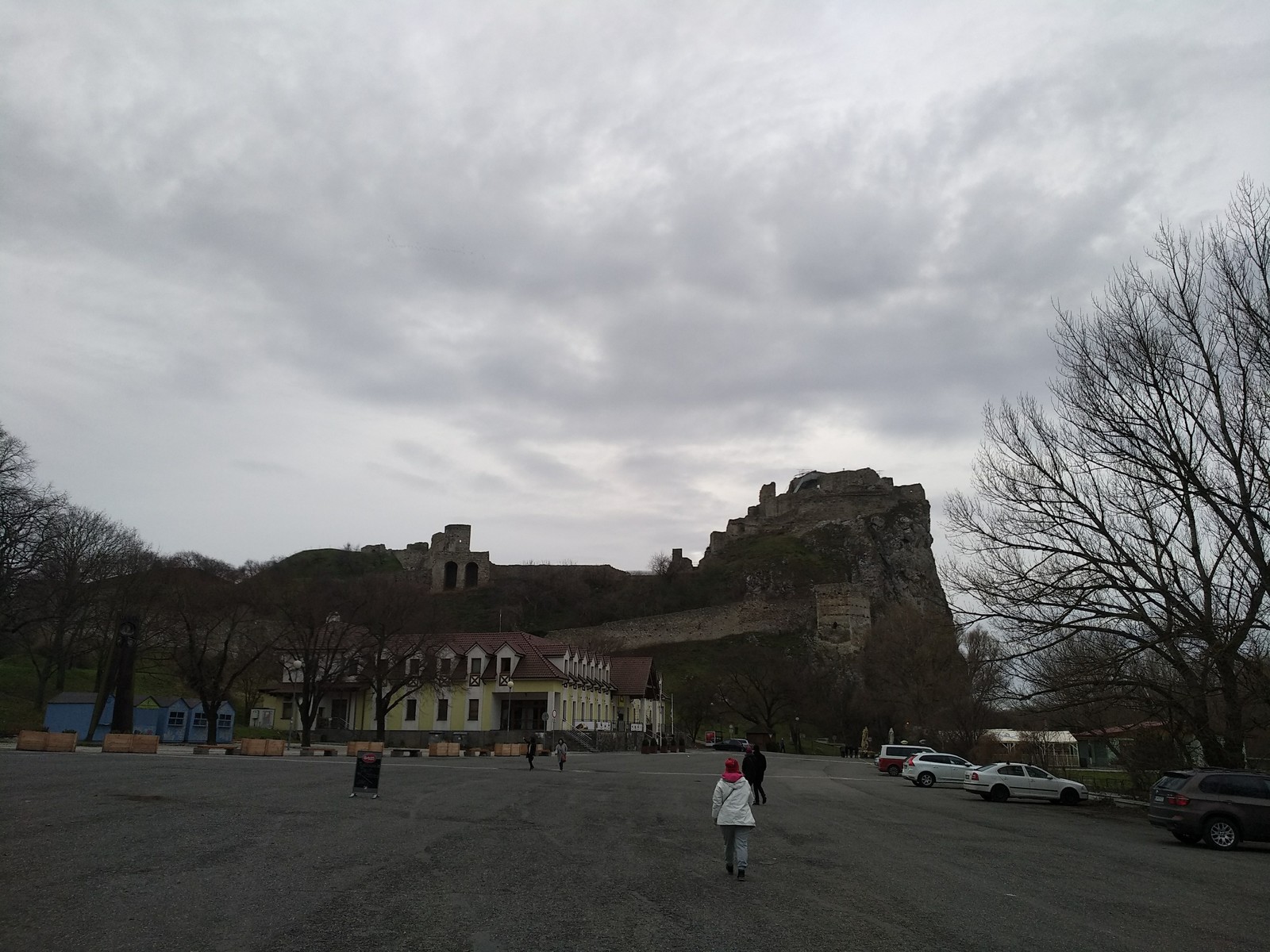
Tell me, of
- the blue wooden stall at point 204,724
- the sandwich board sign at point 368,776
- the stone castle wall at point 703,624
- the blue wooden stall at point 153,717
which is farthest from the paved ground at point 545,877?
the stone castle wall at point 703,624

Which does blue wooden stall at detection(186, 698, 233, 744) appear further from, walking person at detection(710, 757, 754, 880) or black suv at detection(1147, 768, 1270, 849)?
black suv at detection(1147, 768, 1270, 849)

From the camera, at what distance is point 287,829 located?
42.3 ft

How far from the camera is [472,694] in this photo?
180 feet

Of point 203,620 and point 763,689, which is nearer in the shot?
point 203,620

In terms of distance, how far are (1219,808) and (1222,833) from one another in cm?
49

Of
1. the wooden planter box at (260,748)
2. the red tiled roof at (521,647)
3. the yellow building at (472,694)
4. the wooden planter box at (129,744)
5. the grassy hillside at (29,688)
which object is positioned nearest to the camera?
the wooden planter box at (129,744)

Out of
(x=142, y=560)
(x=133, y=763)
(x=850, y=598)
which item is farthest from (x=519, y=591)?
(x=133, y=763)

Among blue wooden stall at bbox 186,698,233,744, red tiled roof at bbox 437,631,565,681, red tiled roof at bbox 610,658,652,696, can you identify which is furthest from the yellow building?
red tiled roof at bbox 610,658,652,696

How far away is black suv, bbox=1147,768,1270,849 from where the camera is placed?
17.2 m

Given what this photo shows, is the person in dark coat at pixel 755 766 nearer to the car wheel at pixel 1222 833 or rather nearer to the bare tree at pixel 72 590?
the car wheel at pixel 1222 833

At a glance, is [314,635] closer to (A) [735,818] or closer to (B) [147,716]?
(B) [147,716]

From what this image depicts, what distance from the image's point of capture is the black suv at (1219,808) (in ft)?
56.4

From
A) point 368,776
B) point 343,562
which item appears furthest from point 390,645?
point 343,562

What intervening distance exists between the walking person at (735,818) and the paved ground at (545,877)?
1.30 feet
